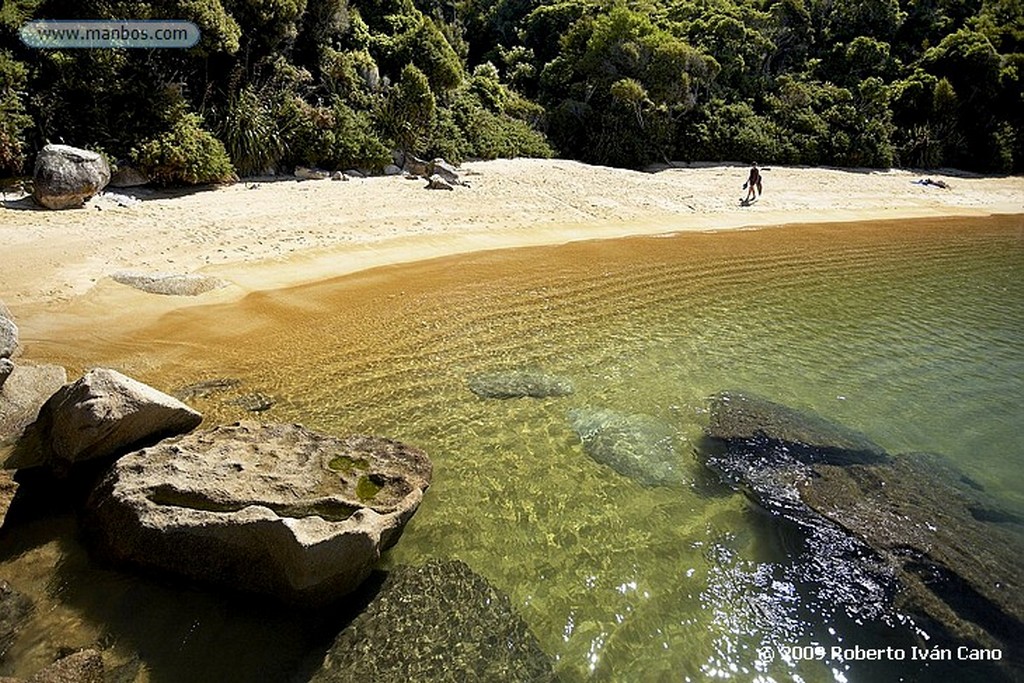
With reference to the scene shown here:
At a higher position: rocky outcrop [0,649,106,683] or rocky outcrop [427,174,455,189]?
rocky outcrop [427,174,455,189]

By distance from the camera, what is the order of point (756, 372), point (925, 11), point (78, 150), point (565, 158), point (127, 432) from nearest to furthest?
point (127, 432) → point (756, 372) → point (78, 150) → point (565, 158) → point (925, 11)

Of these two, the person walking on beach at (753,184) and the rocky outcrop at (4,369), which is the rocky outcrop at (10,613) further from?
the person walking on beach at (753,184)

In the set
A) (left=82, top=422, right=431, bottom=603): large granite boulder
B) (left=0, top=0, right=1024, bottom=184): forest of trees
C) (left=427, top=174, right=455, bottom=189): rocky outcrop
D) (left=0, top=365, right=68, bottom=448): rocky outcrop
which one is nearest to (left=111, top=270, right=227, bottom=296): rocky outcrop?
(left=0, top=365, right=68, bottom=448): rocky outcrop

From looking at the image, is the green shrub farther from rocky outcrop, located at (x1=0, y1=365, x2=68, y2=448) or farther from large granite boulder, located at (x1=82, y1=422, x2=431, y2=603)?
large granite boulder, located at (x1=82, y1=422, x2=431, y2=603)

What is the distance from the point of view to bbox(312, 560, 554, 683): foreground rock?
4.34 meters

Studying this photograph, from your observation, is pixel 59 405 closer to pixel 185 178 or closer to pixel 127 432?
pixel 127 432

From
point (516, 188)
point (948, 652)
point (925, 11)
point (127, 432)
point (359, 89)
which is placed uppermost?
point (925, 11)

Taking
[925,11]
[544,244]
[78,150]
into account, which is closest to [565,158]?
[544,244]

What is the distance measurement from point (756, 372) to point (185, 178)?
16.8 meters

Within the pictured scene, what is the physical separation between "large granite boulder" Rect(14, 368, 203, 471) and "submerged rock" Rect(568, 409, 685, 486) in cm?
478

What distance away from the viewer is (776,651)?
4727mm

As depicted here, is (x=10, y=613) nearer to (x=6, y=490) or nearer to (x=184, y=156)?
(x=6, y=490)

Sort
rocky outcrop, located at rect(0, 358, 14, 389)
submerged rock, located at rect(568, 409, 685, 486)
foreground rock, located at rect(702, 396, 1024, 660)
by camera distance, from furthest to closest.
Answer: submerged rock, located at rect(568, 409, 685, 486), rocky outcrop, located at rect(0, 358, 14, 389), foreground rock, located at rect(702, 396, 1024, 660)

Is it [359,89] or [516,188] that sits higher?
[359,89]
